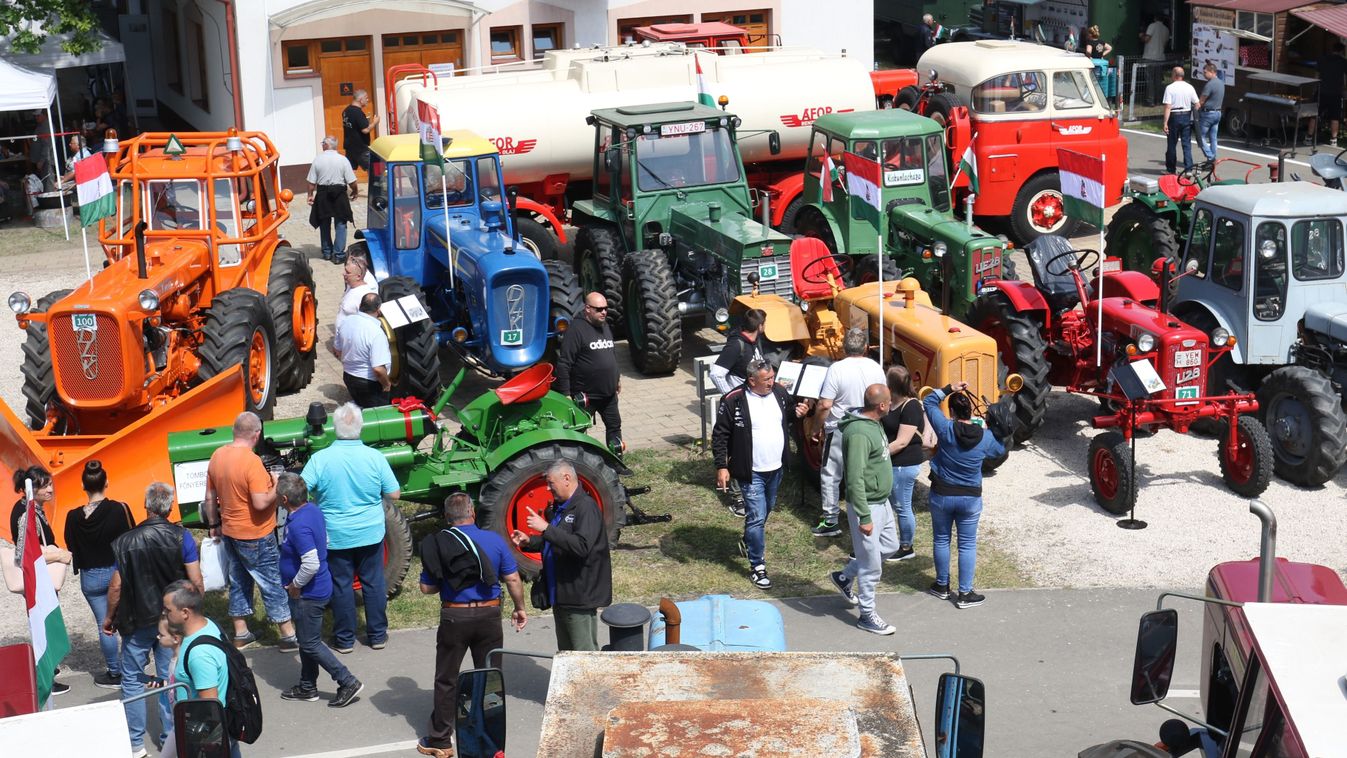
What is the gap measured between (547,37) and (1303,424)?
1482 cm

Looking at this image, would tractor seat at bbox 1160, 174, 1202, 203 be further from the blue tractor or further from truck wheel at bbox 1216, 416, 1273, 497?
the blue tractor

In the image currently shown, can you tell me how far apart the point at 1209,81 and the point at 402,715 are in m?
16.6

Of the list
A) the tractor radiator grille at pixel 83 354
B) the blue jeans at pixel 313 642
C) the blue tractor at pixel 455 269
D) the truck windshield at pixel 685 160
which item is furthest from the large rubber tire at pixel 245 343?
the truck windshield at pixel 685 160

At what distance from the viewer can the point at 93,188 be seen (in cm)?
1197

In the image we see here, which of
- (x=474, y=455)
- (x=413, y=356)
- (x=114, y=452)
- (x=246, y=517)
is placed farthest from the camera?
(x=413, y=356)

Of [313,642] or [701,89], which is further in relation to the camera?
[701,89]

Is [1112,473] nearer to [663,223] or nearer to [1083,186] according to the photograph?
→ [1083,186]

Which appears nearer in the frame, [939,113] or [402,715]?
[402,715]

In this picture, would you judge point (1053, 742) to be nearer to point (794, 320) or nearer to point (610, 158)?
point (794, 320)

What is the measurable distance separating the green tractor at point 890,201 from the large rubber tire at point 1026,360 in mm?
1553

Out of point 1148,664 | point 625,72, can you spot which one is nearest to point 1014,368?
point 1148,664

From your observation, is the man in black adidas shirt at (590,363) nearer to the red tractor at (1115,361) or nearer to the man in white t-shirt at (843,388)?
the man in white t-shirt at (843,388)

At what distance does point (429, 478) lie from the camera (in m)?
9.83

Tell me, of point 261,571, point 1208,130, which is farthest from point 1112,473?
point 1208,130
